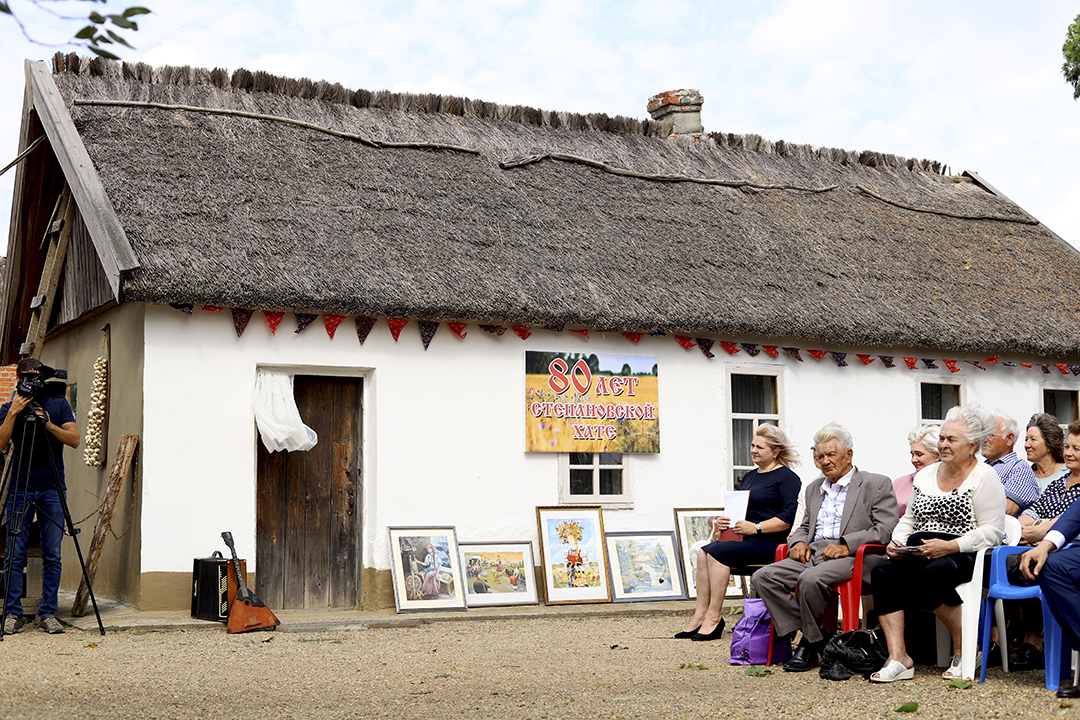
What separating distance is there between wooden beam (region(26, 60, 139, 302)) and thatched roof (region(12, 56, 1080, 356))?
0.51 feet

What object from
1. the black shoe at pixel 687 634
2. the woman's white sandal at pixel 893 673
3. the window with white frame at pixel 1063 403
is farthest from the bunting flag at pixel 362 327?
the window with white frame at pixel 1063 403

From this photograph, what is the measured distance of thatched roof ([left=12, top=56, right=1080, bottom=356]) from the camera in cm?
923

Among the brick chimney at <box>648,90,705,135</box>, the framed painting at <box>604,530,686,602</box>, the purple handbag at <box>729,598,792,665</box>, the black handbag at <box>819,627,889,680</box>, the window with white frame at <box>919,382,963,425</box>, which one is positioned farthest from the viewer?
the brick chimney at <box>648,90,705,135</box>

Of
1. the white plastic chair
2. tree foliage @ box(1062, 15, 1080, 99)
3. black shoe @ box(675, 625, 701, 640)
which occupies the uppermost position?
tree foliage @ box(1062, 15, 1080, 99)

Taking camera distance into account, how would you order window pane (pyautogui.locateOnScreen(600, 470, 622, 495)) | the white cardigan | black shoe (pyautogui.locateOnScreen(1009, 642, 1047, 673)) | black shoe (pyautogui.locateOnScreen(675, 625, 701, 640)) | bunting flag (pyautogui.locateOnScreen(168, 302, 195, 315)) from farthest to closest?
window pane (pyautogui.locateOnScreen(600, 470, 622, 495))
bunting flag (pyautogui.locateOnScreen(168, 302, 195, 315))
black shoe (pyautogui.locateOnScreen(675, 625, 701, 640))
black shoe (pyautogui.locateOnScreen(1009, 642, 1047, 673))
the white cardigan

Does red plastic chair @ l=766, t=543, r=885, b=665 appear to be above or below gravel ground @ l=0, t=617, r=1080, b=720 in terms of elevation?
above

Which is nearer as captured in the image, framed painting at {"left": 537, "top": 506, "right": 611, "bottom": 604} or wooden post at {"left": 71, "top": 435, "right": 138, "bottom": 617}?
wooden post at {"left": 71, "top": 435, "right": 138, "bottom": 617}

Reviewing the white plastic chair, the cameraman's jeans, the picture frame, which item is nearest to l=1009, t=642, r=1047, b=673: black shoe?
the white plastic chair

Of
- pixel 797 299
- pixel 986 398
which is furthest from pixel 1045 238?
pixel 797 299

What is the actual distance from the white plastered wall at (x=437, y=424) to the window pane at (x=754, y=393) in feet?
0.66

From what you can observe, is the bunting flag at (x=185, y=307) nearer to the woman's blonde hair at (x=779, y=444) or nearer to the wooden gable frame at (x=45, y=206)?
the wooden gable frame at (x=45, y=206)

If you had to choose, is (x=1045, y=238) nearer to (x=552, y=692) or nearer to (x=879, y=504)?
(x=879, y=504)

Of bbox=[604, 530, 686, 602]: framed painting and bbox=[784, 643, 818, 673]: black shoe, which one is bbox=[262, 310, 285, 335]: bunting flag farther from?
bbox=[784, 643, 818, 673]: black shoe

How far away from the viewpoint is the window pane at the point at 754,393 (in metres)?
11.2
